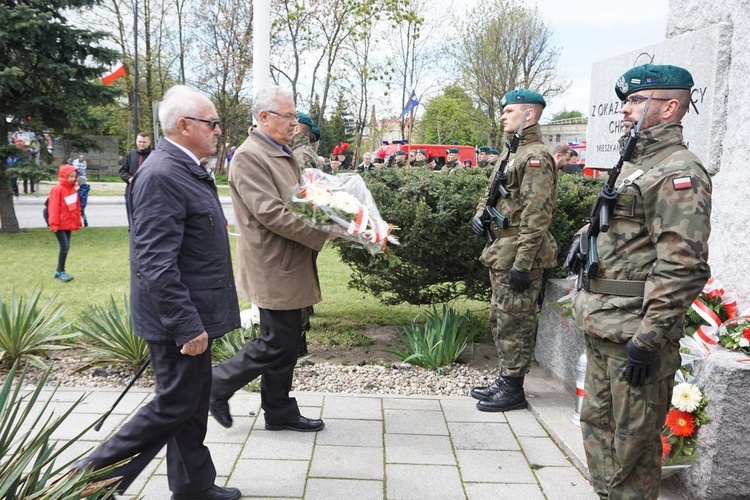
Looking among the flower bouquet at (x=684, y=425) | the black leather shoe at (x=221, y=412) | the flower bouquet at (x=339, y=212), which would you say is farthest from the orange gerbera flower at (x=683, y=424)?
the black leather shoe at (x=221, y=412)

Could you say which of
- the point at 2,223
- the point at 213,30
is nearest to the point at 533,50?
the point at 213,30

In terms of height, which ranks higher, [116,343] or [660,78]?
[660,78]

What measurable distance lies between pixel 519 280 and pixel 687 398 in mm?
1474

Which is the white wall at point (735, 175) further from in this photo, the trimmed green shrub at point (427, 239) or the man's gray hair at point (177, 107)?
the man's gray hair at point (177, 107)

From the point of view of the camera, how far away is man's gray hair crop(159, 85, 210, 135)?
310cm

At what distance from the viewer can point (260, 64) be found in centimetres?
609

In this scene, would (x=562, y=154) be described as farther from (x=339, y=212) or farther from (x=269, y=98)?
(x=269, y=98)

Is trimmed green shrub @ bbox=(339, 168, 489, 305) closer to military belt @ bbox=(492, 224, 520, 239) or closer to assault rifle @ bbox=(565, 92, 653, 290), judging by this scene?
military belt @ bbox=(492, 224, 520, 239)

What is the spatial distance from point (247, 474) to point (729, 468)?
8.45 feet

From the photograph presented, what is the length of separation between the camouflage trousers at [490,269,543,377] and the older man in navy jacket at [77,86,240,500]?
7.28 feet

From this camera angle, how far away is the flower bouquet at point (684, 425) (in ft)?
10.9

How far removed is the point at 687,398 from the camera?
333 centimetres

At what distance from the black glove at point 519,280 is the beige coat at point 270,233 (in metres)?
1.43

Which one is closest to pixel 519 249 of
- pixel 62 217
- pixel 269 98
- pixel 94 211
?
pixel 269 98
